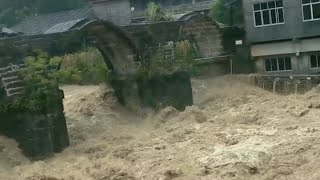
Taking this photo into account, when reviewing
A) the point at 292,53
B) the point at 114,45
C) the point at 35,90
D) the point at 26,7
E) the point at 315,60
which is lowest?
the point at 315,60

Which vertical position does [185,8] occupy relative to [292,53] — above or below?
above

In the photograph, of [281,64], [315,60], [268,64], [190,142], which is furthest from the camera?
[268,64]

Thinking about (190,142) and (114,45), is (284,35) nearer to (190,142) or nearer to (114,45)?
(114,45)

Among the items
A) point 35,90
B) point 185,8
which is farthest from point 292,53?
point 35,90

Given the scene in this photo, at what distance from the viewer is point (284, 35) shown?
956 inches

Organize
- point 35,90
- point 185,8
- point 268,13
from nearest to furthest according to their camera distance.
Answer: point 35,90 → point 268,13 → point 185,8

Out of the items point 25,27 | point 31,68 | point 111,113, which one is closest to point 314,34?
point 111,113

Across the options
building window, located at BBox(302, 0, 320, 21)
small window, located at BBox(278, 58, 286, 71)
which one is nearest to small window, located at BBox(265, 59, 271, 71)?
small window, located at BBox(278, 58, 286, 71)

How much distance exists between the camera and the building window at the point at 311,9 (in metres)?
23.2

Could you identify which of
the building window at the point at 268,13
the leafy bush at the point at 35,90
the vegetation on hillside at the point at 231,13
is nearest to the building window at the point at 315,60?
the building window at the point at 268,13

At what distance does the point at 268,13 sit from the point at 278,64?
2325mm

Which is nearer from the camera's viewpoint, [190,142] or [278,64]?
[190,142]

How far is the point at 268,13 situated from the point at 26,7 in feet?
66.3

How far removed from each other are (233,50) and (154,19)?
417 centimetres
